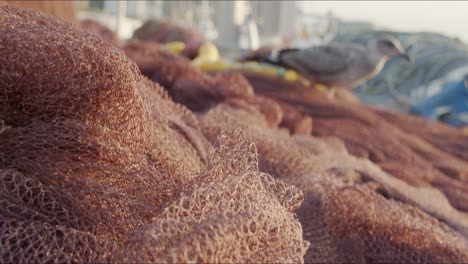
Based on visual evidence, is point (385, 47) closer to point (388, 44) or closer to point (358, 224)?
point (388, 44)

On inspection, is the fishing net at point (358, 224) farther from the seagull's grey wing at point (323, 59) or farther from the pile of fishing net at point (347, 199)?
the seagull's grey wing at point (323, 59)

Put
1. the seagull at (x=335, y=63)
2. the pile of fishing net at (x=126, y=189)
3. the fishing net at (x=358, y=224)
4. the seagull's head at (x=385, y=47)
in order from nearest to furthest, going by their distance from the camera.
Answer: the pile of fishing net at (x=126, y=189) < the fishing net at (x=358, y=224) < the seagull at (x=335, y=63) < the seagull's head at (x=385, y=47)

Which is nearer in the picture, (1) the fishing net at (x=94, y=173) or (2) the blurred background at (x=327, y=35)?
(1) the fishing net at (x=94, y=173)

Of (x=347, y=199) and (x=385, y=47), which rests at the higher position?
(x=347, y=199)

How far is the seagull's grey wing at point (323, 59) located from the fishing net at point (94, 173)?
106 inches

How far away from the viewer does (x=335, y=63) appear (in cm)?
331

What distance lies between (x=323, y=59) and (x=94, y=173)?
284cm

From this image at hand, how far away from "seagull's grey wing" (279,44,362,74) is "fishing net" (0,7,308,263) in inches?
106

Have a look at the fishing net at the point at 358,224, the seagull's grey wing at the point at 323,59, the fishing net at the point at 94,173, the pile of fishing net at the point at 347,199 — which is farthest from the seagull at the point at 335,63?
the fishing net at the point at 94,173

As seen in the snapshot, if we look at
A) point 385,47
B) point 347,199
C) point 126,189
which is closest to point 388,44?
point 385,47

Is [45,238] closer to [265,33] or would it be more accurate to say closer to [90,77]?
[90,77]

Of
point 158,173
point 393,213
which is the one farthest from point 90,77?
point 393,213

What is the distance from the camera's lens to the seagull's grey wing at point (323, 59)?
3.31m

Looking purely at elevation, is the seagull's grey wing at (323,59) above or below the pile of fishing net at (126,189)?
below
